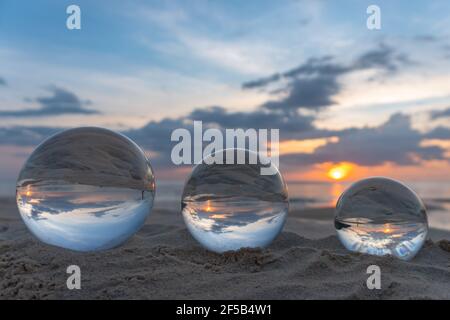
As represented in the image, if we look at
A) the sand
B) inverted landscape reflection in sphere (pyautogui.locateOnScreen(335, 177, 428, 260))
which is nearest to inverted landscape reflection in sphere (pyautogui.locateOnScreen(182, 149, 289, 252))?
the sand

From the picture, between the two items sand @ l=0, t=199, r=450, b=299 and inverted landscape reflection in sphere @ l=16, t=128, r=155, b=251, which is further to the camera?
inverted landscape reflection in sphere @ l=16, t=128, r=155, b=251

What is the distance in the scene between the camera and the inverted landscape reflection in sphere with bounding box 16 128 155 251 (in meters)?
4.74

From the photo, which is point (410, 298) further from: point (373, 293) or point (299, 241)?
point (299, 241)

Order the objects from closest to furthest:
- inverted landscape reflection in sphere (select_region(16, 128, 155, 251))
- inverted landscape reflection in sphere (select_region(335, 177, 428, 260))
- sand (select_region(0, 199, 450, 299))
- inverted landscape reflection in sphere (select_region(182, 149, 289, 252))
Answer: sand (select_region(0, 199, 450, 299)), inverted landscape reflection in sphere (select_region(16, 128, 155, 251)), inverted landscape reflection in sphere (select_region(182, 149, 289, 252)), inverted landscape reflection in sphere (select_region(335, 177, 428, 260))

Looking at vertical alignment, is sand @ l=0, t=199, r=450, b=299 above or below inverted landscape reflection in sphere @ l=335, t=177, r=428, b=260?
below

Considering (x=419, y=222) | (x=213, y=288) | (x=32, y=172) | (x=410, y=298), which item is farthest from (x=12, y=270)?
(x=419, y=222)

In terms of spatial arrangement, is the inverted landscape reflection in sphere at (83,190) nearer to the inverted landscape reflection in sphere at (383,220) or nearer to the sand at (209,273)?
the sand at (209,273)

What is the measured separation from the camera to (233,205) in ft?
16.2

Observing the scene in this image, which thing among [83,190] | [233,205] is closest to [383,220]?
[233,205]

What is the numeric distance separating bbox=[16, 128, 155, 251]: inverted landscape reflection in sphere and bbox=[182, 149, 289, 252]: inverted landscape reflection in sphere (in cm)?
60

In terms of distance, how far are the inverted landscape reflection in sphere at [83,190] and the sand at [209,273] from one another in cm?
32

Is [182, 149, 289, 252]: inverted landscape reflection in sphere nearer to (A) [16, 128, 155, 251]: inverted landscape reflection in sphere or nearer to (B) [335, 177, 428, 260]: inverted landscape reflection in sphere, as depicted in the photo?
(A) [16, 128, 155, 251]: inverted landscape reflection in sphere

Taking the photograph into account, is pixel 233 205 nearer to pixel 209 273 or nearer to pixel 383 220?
pixel 209 273

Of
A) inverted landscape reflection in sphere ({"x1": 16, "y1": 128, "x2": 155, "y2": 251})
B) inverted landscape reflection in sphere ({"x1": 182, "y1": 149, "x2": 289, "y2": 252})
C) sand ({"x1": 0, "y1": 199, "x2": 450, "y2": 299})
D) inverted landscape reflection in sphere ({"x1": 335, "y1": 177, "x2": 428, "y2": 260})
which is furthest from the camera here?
inverted landscape reflection in sphere ({"x1": 335, "y1": 177, "x2": 428, "y2": 260})
